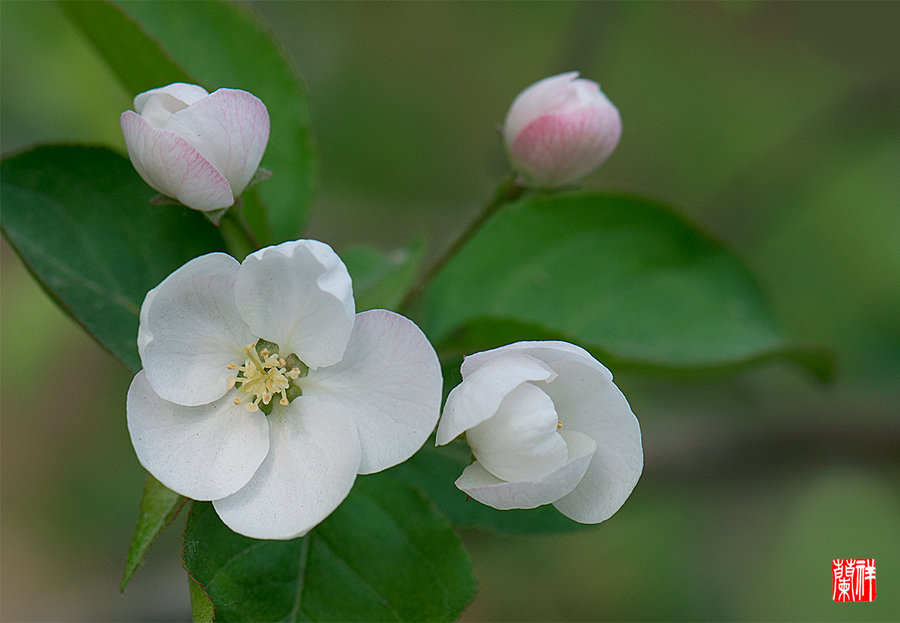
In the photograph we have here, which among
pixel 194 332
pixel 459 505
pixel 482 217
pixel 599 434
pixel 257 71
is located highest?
pixel 257 71

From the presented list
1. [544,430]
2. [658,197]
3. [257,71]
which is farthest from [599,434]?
[658,197]

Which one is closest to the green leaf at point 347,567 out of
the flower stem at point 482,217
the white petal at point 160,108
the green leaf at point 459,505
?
the green leaf at point 459,505

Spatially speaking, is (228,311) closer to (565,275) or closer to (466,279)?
(466,279)

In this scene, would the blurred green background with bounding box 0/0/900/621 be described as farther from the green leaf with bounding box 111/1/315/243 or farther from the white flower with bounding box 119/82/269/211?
the white flower with bounding box 119/82/269/211

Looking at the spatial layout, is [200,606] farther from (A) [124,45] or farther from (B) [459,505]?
(A) [124,45]

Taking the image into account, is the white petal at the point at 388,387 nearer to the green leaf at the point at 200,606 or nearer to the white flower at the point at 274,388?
the white flower at the point at 274,388

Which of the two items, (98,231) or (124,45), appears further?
(124,45)

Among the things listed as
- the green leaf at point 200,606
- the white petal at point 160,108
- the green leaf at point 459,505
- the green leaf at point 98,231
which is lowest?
the green leaf at point 459,505
